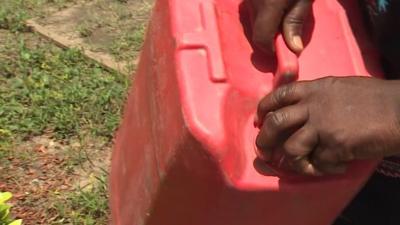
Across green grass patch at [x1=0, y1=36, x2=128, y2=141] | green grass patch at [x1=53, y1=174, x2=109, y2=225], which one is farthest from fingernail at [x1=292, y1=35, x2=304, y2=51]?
green grass patch at [x1=0, y1=36, x2=128, y2=141]

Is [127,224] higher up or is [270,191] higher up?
[270,191]

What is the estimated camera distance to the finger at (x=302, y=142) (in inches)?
53.3

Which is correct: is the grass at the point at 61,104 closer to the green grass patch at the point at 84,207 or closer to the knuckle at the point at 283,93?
the green grass patch at the point at 84,207

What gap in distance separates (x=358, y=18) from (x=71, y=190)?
1.27 m

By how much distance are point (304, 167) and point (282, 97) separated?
14 cm

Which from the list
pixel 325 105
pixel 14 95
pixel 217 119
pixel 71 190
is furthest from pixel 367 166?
pixel 14 95

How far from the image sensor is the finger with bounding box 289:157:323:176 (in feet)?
4.55

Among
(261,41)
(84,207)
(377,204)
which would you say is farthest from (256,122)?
(84,207)

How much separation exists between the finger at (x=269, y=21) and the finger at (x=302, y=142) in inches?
10.2

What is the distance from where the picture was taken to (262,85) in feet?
5.10

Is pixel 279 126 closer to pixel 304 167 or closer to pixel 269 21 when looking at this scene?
pixel 304 167

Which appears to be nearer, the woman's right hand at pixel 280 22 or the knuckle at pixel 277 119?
the knuckle at pixel 277 119

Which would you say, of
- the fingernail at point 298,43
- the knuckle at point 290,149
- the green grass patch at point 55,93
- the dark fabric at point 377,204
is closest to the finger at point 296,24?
the fingernail at point 298,43

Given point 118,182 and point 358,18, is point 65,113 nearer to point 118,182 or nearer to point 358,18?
point 118,182
